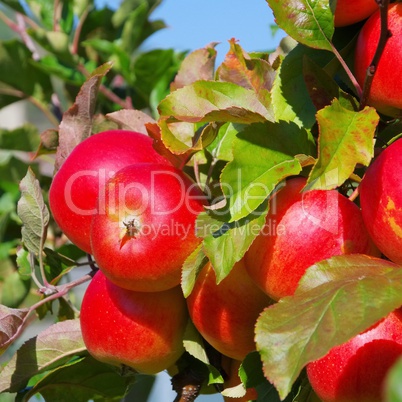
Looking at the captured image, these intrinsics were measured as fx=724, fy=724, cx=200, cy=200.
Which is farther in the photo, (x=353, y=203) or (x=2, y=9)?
(x=2, y=9)

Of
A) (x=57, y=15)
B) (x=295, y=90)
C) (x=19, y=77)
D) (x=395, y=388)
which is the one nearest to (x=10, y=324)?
(x=295, y=90)

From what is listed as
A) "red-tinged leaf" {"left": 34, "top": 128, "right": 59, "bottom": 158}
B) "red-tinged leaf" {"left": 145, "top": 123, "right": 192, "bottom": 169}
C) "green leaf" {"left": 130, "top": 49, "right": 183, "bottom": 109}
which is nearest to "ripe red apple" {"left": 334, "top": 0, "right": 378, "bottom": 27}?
"red-tinged leaf" {"left": 145, "top": 123, "right": 192, "bottom": 169}

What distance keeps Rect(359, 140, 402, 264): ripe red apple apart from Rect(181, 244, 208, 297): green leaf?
0.16 meters

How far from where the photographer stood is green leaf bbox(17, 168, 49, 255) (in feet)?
2.96

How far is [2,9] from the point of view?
5.66 ft

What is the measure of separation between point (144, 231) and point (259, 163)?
0.48 ft

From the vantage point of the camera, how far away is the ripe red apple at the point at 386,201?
0.61m

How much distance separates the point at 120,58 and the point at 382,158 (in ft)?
2.77

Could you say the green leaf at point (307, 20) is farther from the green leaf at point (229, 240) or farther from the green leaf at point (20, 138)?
the green leaf at point (20, 138)

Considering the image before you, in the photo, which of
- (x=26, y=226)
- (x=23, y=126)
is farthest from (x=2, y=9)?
(x=26, y=226)

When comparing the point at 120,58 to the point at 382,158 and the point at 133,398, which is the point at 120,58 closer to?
the point at 133,398

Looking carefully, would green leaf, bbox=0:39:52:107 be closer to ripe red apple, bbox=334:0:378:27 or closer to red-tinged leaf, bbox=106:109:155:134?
red-tinged leaf, bbox=106:109:155:134

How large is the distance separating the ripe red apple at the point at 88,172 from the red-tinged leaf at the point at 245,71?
0.13m

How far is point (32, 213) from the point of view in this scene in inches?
36.3
